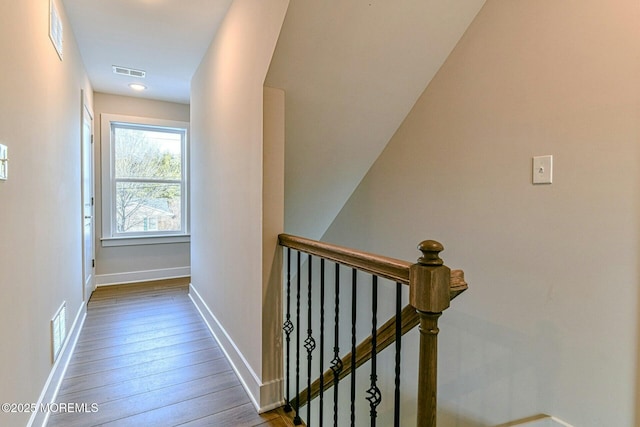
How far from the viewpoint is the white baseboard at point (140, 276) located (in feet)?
13.0

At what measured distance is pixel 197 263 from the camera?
326 cm

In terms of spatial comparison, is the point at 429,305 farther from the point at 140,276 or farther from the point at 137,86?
the point at 140,276

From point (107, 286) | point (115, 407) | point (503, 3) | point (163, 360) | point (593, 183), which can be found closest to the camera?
point (593, 183)

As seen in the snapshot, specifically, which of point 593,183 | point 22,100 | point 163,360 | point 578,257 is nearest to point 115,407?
point 163,360

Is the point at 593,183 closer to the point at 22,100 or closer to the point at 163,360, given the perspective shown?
the point at 22,100

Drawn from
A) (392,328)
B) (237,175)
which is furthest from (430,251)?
(237,175)

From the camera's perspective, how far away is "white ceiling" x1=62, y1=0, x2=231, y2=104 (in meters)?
2.23

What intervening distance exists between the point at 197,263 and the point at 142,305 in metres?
0.70

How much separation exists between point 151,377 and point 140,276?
2.52 metres

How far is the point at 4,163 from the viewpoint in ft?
3.88

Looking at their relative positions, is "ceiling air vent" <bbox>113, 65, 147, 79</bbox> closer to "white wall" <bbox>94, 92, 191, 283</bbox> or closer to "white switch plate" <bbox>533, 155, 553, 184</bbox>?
"white wall" <bbox>94, 92, 191, 283</bbox>

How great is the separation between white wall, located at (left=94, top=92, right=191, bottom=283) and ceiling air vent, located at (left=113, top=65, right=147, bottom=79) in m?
0.80

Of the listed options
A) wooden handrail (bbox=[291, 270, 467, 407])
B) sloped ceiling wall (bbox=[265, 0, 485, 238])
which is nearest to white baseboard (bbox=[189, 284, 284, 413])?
wooden handrail (bbox=[291, 270, 467, 407])

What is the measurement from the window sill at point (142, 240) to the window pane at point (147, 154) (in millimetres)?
786
